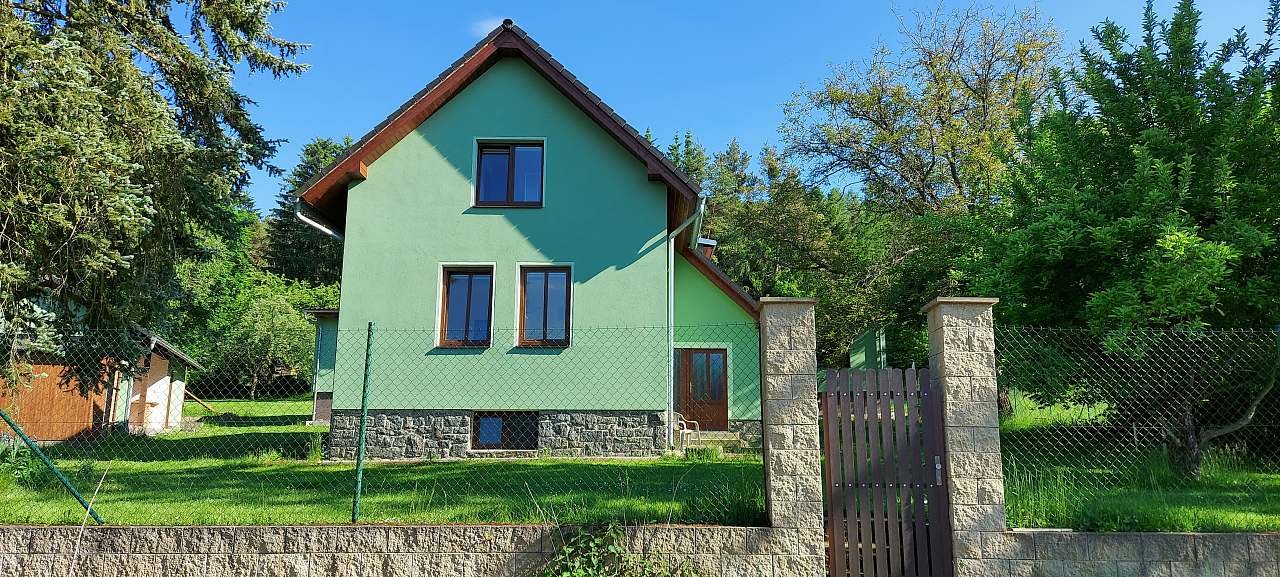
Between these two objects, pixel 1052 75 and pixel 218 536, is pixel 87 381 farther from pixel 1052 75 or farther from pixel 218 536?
pixel 1052 75

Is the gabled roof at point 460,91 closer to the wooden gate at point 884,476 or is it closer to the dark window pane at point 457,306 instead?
the dark window pane at point 457,306

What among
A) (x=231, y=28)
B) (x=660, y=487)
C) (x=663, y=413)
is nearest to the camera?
(x=660, y=487)

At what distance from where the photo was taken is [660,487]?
29.0 ft

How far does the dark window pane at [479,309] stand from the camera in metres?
13.0

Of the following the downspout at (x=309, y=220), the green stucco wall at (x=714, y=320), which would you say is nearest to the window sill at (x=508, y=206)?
the downspout at (x=309, y=220)

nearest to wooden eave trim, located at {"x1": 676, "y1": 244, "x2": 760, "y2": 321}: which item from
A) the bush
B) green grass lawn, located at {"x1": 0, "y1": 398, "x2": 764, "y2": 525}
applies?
green grass lawn, located at {"x1": 0, "y1": 398, "x2": 764, "y2": 525}

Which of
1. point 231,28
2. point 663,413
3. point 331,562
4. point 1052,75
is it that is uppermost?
point 231,28

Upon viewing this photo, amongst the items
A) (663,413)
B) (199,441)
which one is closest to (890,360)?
(663,413)

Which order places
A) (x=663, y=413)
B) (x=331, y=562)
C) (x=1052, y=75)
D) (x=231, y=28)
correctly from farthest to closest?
(x=231, y=28) → (x=663, y=413) → (x=1052, y=75) → (x=331, y=562)

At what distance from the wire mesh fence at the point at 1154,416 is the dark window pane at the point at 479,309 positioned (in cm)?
775

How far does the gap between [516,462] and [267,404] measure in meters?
17.6

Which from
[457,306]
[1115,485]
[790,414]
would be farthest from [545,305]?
[1115,485]

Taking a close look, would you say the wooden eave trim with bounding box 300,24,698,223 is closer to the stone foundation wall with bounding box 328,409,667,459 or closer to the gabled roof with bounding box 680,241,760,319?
the gabled roof with bounding box 680,241,760,319

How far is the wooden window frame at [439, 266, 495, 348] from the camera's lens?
42.2 ft
